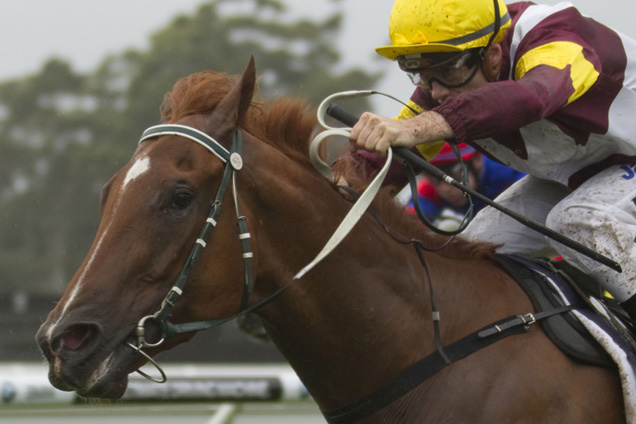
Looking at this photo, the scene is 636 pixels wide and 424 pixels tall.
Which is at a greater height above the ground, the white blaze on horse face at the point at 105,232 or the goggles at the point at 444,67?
the goggles at the point at 444,67

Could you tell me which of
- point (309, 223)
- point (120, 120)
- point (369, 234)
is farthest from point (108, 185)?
point (120, 120)

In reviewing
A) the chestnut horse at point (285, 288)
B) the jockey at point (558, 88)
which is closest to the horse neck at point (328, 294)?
the chestnut horse at point (285, 288)

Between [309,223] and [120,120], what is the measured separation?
4.30m

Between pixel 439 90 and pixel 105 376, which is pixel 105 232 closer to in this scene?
pixel 105 376

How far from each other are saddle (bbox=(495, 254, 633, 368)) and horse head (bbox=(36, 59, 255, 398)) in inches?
35.8

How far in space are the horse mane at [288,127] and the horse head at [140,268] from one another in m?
0.13

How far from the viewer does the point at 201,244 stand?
7.40 ft

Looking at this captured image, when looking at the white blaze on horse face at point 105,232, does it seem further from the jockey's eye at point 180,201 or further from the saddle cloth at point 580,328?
the saddle cloth at point 580,328

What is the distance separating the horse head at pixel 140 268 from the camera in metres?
2.15

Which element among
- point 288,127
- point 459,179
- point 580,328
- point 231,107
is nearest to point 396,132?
point 288,127

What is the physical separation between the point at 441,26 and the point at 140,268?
3.86 ft

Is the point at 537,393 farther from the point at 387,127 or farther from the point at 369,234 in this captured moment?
the point at 387,127

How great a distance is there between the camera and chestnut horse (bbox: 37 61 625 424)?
220cm

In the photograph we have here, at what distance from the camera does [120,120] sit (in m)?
6.51
